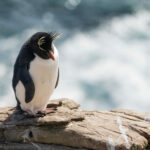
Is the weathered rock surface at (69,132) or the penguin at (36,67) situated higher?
the penguin at (36,67)

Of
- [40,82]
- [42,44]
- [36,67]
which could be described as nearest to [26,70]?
[36,67]

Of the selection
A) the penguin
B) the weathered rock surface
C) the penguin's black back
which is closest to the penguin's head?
the penguin

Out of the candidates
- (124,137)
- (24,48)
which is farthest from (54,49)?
(124,137)

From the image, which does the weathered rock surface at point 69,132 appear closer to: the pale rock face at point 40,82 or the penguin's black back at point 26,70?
the pale rock face at point 40,82

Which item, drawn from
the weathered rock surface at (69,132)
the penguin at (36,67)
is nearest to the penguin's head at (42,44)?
the penguin at (36,67)

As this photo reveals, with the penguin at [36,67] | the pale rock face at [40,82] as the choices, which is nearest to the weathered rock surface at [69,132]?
the pale rock face at [40,82]

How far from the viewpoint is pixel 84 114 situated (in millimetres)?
7039

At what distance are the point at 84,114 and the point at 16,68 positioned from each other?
1.34 m

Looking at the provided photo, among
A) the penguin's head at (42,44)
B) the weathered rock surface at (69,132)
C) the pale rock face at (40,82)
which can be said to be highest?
the penguin's head at (42,44)

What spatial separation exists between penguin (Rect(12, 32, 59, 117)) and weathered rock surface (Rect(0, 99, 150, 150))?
17.1 inches

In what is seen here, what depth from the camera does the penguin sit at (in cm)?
650

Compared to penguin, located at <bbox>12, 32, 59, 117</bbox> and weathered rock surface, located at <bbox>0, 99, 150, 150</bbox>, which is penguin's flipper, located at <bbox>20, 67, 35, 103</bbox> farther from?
weathered rock surface, located at <bbox>0, 99, 150, 150</bbox>

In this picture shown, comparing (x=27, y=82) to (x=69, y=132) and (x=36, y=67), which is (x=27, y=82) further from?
(x=69, y=132)

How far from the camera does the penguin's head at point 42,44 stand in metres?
6.48
